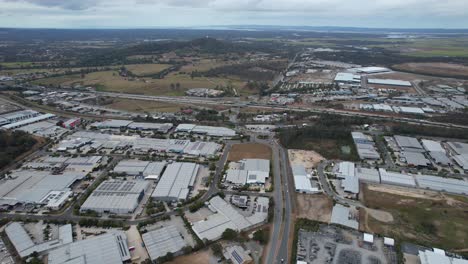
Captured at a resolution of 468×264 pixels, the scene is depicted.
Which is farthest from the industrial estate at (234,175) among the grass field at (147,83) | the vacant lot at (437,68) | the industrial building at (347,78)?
the vacant lot at (437,68)

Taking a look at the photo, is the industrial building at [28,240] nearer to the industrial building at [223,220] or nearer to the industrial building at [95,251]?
the industrial building at [95,251]

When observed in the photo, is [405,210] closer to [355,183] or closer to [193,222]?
[355,183]

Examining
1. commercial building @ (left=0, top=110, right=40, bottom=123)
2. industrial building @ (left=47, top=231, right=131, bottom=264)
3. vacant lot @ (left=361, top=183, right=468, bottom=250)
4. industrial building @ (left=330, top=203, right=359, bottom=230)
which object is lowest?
vacant lot @ (left=361, top=183, right=468, bottom=250)

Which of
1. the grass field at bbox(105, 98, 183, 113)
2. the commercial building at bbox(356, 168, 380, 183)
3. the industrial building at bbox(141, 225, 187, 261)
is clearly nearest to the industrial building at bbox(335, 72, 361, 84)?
the grass field at bbox(105, 98, 183, 113)

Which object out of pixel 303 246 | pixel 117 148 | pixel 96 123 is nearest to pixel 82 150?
pixel 117 148

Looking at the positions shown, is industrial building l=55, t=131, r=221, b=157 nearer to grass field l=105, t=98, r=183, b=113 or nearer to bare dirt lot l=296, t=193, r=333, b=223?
bare dirt lot l=296, t=193, r=333, b=223
